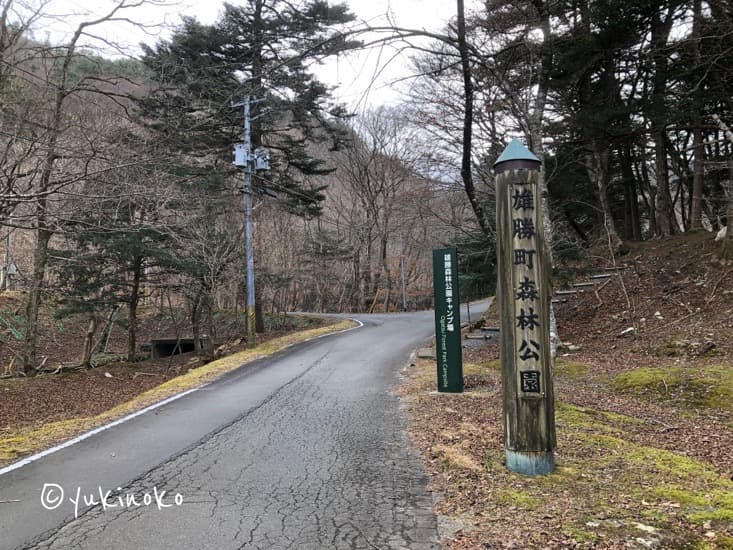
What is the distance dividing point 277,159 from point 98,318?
9.67 meters

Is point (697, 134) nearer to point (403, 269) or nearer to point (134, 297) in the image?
point (134, 297)

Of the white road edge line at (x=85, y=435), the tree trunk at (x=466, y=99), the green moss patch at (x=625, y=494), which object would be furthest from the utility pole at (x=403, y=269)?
the green moss patch at (x=625, y=494)

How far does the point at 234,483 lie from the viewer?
4383 millimetres

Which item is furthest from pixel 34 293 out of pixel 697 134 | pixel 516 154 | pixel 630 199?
pixel 630 199

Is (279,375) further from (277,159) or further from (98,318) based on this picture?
(277,159)

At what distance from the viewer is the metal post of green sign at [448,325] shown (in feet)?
26.8

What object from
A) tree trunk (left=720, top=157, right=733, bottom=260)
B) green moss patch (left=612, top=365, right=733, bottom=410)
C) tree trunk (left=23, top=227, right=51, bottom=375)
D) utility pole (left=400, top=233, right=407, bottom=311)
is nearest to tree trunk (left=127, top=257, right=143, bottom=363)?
tree trunk (left=23, top=227, right=51, bottom=375)

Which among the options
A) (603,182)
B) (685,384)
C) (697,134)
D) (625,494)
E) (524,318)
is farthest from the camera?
(603,182)

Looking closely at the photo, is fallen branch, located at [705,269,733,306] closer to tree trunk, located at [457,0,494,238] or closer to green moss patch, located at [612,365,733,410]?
green moss patch, located at [612,365,733,410]

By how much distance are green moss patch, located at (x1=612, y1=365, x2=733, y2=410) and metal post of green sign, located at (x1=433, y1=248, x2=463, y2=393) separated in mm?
2792

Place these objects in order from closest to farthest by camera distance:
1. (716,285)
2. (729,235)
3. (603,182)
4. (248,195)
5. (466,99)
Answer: (466,99) → (716,285) → (729,235) → (248,195) → (603,182)

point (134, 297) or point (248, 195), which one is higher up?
point (248, 195)

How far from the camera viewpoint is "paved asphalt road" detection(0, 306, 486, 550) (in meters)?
3.39

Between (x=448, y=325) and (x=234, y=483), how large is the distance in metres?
4.77
